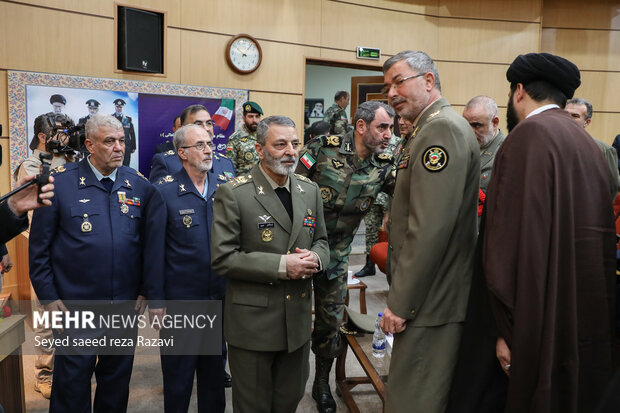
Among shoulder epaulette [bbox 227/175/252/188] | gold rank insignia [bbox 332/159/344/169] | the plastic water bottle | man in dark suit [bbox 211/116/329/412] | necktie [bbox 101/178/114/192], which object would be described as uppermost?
gold rank insignia [bbox 332/159/344/169]

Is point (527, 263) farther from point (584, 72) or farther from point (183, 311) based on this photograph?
point (584, 72)

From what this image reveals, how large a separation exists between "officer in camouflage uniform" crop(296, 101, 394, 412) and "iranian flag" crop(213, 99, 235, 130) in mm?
2895

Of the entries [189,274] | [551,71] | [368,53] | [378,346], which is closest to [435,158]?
[551,71]

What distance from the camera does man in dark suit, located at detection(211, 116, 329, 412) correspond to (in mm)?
1876

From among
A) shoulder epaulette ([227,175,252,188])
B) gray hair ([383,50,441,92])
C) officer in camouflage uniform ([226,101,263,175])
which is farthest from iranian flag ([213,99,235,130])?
gray hair ([383,50,441,92])

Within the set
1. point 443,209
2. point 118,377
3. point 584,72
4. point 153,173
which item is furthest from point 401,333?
point 584,72

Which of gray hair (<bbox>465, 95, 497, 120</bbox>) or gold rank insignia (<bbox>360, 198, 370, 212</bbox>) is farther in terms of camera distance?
gray hair (<bbox>465, 95, 497, 120</bbox>)

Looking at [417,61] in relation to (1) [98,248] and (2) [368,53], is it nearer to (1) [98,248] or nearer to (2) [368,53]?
(1) [98,248]

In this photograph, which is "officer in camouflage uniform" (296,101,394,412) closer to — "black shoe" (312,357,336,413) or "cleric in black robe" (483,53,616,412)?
"black shoe" (312,357,336,413)

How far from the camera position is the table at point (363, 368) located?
2.19 m

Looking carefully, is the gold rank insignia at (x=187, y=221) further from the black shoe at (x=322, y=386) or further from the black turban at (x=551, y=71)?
the black turban at (x=551, y=71)

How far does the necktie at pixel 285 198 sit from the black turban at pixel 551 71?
105 centimetres

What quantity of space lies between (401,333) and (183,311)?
1.25m

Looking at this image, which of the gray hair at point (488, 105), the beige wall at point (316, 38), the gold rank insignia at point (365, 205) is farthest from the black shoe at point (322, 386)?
the beige wall at point (316, 38)
